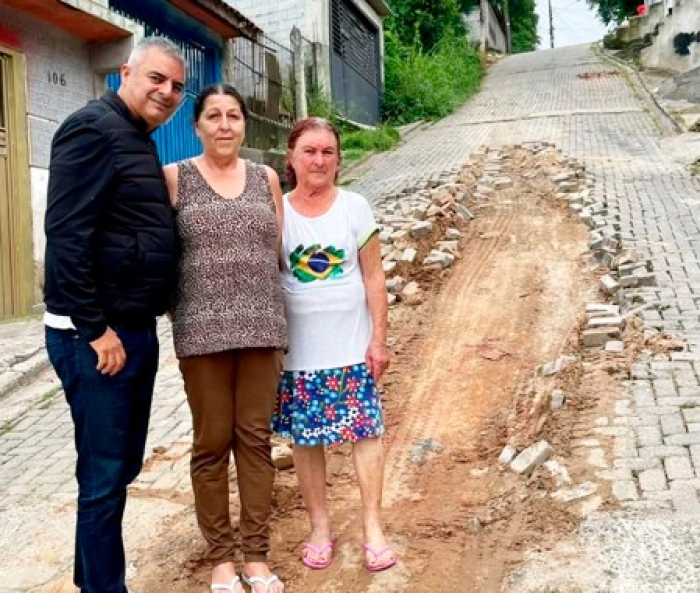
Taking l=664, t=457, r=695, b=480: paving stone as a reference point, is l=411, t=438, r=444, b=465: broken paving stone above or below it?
below

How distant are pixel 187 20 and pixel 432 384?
8.18 m

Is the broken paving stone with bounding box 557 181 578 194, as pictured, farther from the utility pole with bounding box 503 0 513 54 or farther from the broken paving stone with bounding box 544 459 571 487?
the utility pole with bounding box 503 0 513 54

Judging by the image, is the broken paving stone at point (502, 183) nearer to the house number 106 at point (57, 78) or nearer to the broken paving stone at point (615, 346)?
the house number 106 at point (57, 78)

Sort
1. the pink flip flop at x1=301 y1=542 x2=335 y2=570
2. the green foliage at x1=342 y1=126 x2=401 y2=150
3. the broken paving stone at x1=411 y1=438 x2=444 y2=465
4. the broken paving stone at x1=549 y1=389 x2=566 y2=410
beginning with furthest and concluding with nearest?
the green foliage at x1=342 y1=126 x2=401 y2=150, the broken paving stone at x1=549 y1=389 x2=566 y2=410, the broken paving stone at x1=411 y1=438 x2=444 y2=465, the pink flip flop at x1=301 y1=542 x2=335 y2=570

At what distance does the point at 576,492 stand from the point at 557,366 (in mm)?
1722

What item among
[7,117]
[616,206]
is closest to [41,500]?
[7,117]

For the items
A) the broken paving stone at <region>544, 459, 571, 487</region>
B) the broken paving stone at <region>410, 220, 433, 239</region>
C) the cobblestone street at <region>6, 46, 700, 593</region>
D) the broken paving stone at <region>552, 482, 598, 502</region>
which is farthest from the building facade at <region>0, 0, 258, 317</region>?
the broken paving stone at <region>552, 482, 598, 502</region>

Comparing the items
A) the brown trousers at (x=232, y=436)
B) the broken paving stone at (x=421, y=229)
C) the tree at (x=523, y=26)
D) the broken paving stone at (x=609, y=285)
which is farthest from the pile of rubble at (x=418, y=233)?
the tree at (x=523, y=26)

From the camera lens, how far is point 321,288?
9.94 feet

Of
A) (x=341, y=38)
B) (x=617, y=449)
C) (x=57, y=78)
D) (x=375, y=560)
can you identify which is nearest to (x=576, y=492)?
(x=617, y=449)

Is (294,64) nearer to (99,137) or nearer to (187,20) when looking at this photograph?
(187,20)

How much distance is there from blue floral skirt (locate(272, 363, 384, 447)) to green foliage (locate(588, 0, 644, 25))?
36329mm

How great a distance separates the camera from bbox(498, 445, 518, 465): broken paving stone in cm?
404

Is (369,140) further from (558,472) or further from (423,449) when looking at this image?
(558,472)
